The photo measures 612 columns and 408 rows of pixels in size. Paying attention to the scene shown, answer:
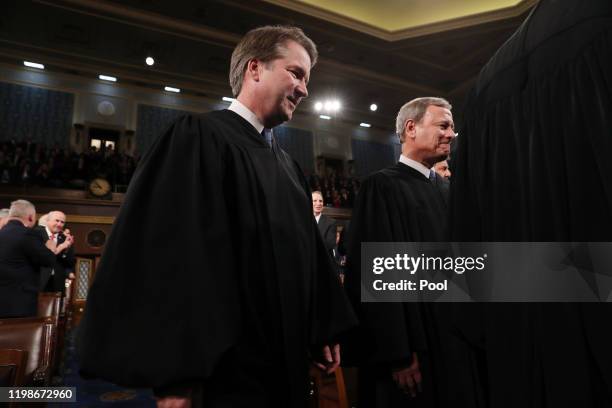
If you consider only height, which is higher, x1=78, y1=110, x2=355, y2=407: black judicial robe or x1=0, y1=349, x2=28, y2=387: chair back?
x1=78, y1=110, x2=355, y2=407: black judicial robe

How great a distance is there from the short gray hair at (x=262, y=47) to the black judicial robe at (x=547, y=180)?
28.5 inches

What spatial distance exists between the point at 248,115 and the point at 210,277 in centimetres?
65

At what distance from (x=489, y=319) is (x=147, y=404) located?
3.31 m

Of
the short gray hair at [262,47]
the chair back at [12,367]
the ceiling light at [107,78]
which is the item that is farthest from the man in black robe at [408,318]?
the ceiling light at [107,78]

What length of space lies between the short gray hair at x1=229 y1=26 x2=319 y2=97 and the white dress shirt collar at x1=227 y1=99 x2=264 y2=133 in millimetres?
115

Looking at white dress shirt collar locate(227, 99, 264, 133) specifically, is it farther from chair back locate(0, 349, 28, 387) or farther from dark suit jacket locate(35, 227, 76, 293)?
dark suit jacket locate(35, 227, 76, 293)

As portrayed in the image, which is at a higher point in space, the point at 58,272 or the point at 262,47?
the point at 262,47

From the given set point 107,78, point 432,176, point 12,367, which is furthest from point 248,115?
point 107,78

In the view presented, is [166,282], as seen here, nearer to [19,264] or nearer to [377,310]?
[377,310]

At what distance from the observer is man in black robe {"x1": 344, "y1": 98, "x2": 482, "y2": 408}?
1.72 meters

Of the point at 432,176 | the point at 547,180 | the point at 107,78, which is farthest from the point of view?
the point at 107,78

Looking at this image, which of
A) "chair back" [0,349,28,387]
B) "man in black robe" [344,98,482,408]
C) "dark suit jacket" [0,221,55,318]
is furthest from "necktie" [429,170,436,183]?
"dark suit jacket" [0,221,55,318]

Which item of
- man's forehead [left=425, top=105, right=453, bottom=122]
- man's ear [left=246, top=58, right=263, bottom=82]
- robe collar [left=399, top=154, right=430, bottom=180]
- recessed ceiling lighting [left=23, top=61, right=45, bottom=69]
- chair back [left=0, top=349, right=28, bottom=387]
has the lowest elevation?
chair back [left=0, top=349, right=28, bottom=387]

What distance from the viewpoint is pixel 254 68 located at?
1494 mm
